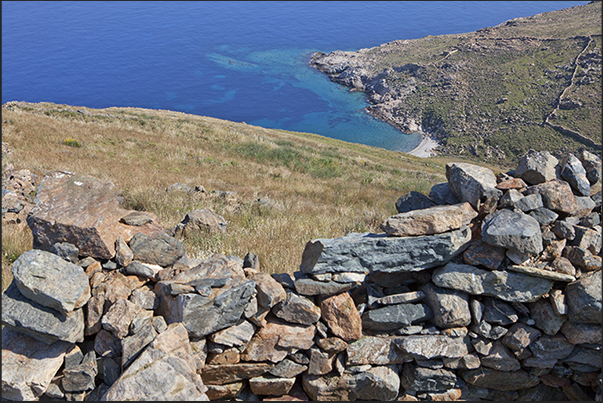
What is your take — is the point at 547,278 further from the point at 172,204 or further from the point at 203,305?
the point at 172,204

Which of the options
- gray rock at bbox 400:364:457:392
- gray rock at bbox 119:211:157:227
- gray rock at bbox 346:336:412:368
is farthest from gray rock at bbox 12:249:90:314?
gray rock at bbox 400:364:457:392

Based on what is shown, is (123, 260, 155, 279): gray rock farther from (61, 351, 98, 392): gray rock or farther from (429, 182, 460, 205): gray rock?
(429, 182, 460, 205): gray rock

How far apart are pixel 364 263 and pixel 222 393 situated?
2.53m

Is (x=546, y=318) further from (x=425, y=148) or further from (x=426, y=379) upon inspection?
(x=425, y=148)

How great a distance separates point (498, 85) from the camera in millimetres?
85250

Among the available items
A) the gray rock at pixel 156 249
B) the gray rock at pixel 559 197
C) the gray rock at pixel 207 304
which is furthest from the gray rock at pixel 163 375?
the gray rock at pixel 559 197

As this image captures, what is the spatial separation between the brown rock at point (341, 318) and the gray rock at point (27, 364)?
125 inches

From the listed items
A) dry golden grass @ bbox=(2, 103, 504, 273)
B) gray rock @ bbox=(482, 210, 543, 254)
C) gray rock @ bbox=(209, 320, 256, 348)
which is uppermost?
gray rock @ bbox=(482, 210, 543, 254)

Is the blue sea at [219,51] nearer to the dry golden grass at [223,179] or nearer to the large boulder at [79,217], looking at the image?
the dry golden grass at [223,179]

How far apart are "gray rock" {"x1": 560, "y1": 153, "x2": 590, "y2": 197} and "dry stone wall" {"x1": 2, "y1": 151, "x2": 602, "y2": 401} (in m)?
0.02

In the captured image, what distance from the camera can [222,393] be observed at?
4625mm

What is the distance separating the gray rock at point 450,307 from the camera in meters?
4.68

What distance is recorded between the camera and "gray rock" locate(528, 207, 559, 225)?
4805 mm

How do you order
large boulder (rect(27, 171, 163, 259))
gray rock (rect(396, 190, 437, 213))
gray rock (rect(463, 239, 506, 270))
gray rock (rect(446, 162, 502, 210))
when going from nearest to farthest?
large boulder (rect(27, 171, 163, 259)) → gray rock (rect(463, 239, 506, 270)) → gray rock (rect(446, 162, 502, 210)) → gray rock (rect(396, 190, 437, 213))
